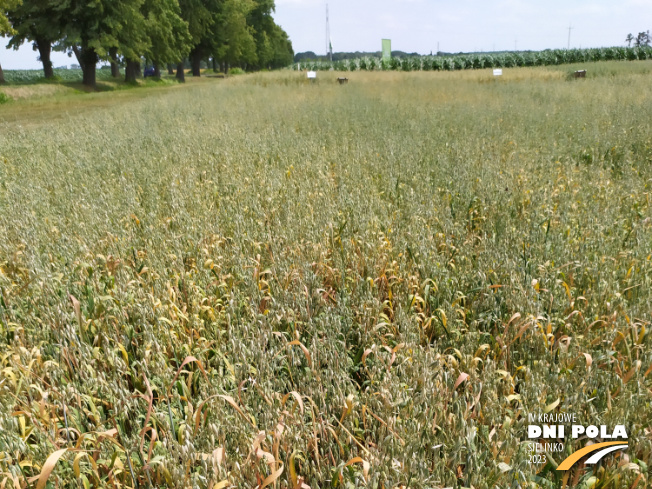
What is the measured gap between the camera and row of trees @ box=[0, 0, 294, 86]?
26.8m

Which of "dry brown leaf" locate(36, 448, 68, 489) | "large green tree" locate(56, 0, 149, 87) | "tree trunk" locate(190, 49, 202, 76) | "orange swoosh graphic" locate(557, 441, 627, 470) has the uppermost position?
"tree trunk" locate(190, 49, 202, 76)

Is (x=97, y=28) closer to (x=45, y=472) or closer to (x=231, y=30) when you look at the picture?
(x=231, y=30)

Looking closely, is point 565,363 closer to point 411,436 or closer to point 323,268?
point 411,436

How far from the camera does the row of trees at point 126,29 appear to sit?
2678cm

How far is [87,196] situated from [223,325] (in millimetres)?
2976

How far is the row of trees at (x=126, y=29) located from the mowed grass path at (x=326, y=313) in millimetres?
25940

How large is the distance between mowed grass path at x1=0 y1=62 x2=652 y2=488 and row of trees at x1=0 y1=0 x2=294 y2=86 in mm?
25940

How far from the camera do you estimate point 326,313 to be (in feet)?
7.75

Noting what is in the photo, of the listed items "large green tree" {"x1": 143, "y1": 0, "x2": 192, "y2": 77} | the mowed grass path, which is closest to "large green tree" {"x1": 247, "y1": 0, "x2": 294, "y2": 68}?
"large green tree" {"x1": 143, "y1": 0, "x2": 192, "y2": 77}

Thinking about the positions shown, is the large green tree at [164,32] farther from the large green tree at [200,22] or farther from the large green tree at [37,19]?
the large green tree at [37,19]

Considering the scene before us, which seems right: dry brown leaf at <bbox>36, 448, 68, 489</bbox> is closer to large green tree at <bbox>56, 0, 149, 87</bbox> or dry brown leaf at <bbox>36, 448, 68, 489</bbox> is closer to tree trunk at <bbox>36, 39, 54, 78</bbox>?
large green tree at <bbox>56, 0, 149, 87</bbox>

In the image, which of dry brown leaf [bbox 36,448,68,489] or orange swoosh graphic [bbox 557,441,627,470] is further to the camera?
orange swoosh graphic [bbox 557,441,627,470]

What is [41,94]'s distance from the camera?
78.8 ft

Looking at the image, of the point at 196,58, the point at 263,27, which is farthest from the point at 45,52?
the point at 263,27
